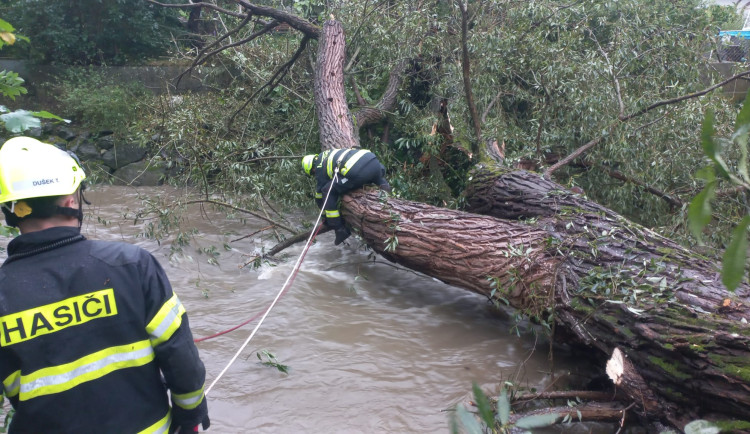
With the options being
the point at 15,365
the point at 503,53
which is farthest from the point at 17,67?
the point at 15,365

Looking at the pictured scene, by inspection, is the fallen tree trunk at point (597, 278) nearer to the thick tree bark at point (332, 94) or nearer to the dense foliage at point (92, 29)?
the thick tree bark at point (332, 94)

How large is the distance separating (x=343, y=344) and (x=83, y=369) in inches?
109

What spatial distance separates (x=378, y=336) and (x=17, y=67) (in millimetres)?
10320

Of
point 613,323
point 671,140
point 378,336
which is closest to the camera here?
point 613,323

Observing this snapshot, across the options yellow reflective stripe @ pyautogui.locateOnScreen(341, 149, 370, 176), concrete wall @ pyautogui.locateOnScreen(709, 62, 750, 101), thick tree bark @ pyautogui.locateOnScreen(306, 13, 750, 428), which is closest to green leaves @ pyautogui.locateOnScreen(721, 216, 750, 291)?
thick tree bark @ pyautogui.locateOnScreen(306, 13, 750, 428)

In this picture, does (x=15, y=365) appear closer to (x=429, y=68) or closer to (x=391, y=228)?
(x=391, y=228)

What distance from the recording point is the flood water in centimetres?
343

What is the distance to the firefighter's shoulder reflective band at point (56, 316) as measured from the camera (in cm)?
159

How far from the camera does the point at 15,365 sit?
1.64 m

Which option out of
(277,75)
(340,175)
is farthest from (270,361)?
(277,75)

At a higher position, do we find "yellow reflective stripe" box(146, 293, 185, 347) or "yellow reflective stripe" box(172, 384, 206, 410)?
"yellow reflective stripe" box(146, 293, 185, 347)

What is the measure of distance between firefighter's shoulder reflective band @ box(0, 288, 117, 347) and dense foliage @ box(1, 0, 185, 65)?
36.4ft

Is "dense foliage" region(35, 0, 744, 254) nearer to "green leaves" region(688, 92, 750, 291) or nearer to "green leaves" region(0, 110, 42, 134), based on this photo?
"green leaves" region(0, 110, 42, 134)

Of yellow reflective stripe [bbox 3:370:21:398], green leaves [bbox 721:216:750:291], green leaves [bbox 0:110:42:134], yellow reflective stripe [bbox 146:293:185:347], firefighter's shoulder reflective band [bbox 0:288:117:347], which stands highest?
green leaves [bbox 0:110:42:134]
